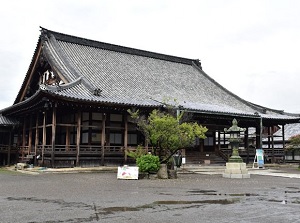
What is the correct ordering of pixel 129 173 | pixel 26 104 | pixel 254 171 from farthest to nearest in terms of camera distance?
pixel 26 104 → pixel 254 171 → pixel 129 173

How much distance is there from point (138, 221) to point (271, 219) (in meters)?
2.73

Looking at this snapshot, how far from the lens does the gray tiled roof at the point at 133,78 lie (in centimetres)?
2472

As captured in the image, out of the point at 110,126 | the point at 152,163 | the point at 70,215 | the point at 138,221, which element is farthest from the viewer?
the point at 110,126

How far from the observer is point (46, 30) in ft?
95.5

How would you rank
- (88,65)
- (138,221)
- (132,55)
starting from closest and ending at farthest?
1. (138,221)
2. (88,65)
3. (132,55)

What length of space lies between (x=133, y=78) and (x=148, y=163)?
1452cm

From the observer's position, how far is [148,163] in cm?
1645

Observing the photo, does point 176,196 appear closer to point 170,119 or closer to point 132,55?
point 170,119

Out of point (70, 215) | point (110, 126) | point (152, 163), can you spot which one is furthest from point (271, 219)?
point (110, 126)

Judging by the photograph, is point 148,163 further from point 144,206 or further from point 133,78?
point 133,78

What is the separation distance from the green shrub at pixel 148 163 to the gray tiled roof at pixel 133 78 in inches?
240

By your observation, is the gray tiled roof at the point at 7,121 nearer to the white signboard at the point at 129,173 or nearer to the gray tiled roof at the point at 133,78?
the gray tiled roof at the point at 133,78

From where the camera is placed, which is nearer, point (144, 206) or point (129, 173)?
point (144, 206)

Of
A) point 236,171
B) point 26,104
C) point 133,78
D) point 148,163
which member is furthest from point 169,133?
point 133,78
